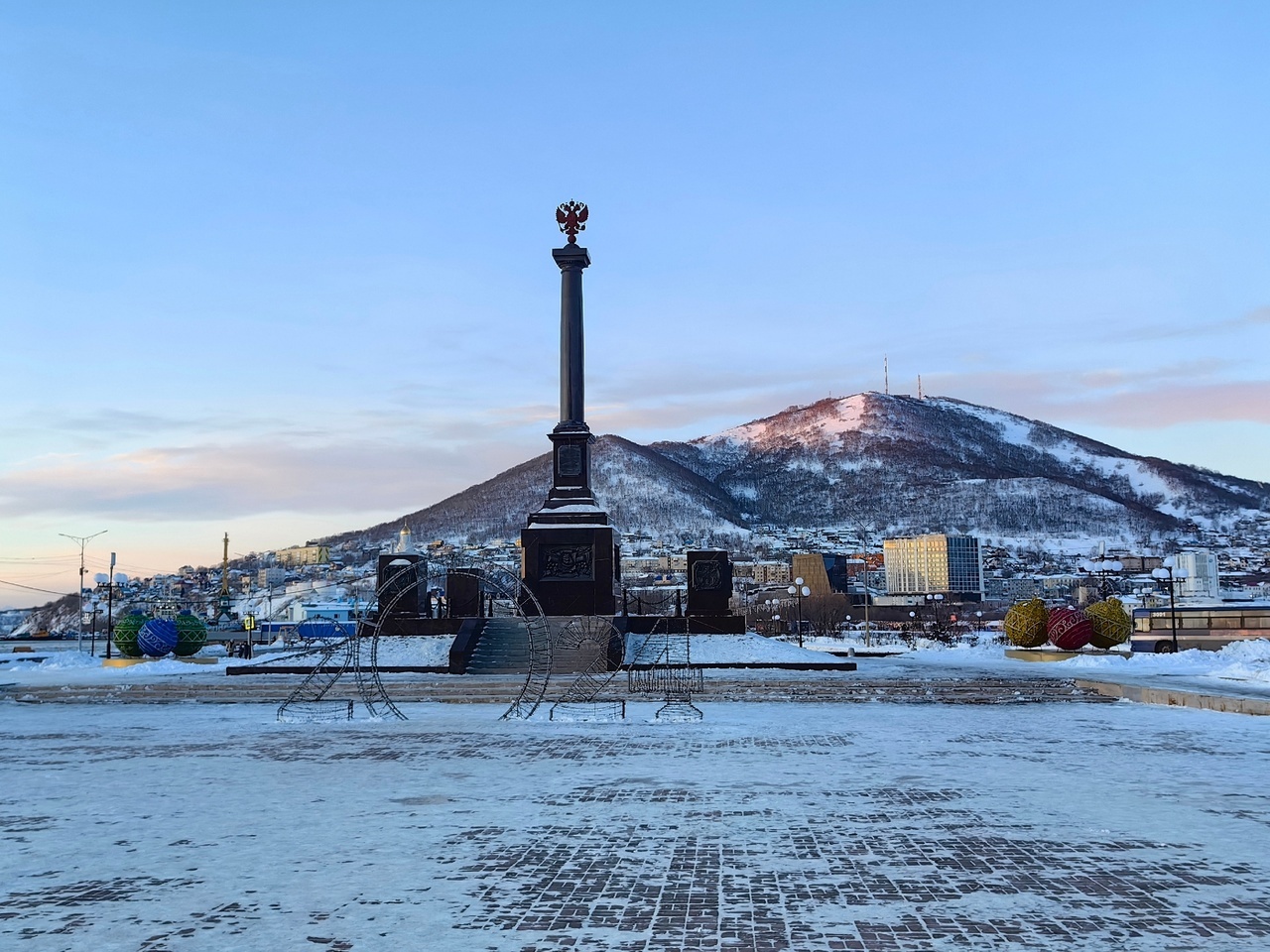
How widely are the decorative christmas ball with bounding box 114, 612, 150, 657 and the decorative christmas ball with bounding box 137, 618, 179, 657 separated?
0.25 meters

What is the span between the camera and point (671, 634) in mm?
37625

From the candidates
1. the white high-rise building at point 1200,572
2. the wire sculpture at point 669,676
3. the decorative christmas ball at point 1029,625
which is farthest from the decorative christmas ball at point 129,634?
the white high-rise building at point 1200,572

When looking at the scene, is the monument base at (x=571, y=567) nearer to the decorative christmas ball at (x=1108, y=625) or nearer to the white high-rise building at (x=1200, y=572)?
the decorative christmas ball at (x=1108, y=625)

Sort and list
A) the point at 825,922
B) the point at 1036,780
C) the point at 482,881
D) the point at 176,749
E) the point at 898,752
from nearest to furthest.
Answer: the point at 825,922 < the point at 482,881 < the point at 1036,780 < the point at 898,752 < the point at 176,749

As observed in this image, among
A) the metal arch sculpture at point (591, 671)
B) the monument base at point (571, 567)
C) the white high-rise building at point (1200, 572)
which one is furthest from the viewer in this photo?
the white high-rise building at point (1200, 572)

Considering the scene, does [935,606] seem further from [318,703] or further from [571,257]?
[318,703]

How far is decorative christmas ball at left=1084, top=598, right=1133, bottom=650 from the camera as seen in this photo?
36.7m

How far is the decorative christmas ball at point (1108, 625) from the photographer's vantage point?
36.7 meters

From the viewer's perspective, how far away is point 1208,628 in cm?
5731

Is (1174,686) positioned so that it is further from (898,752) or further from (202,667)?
(202,667)

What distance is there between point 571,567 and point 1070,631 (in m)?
16.9

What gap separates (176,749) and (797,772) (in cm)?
949

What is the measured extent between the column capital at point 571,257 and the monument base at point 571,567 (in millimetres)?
9907

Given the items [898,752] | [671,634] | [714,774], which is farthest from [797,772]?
[671,634]
